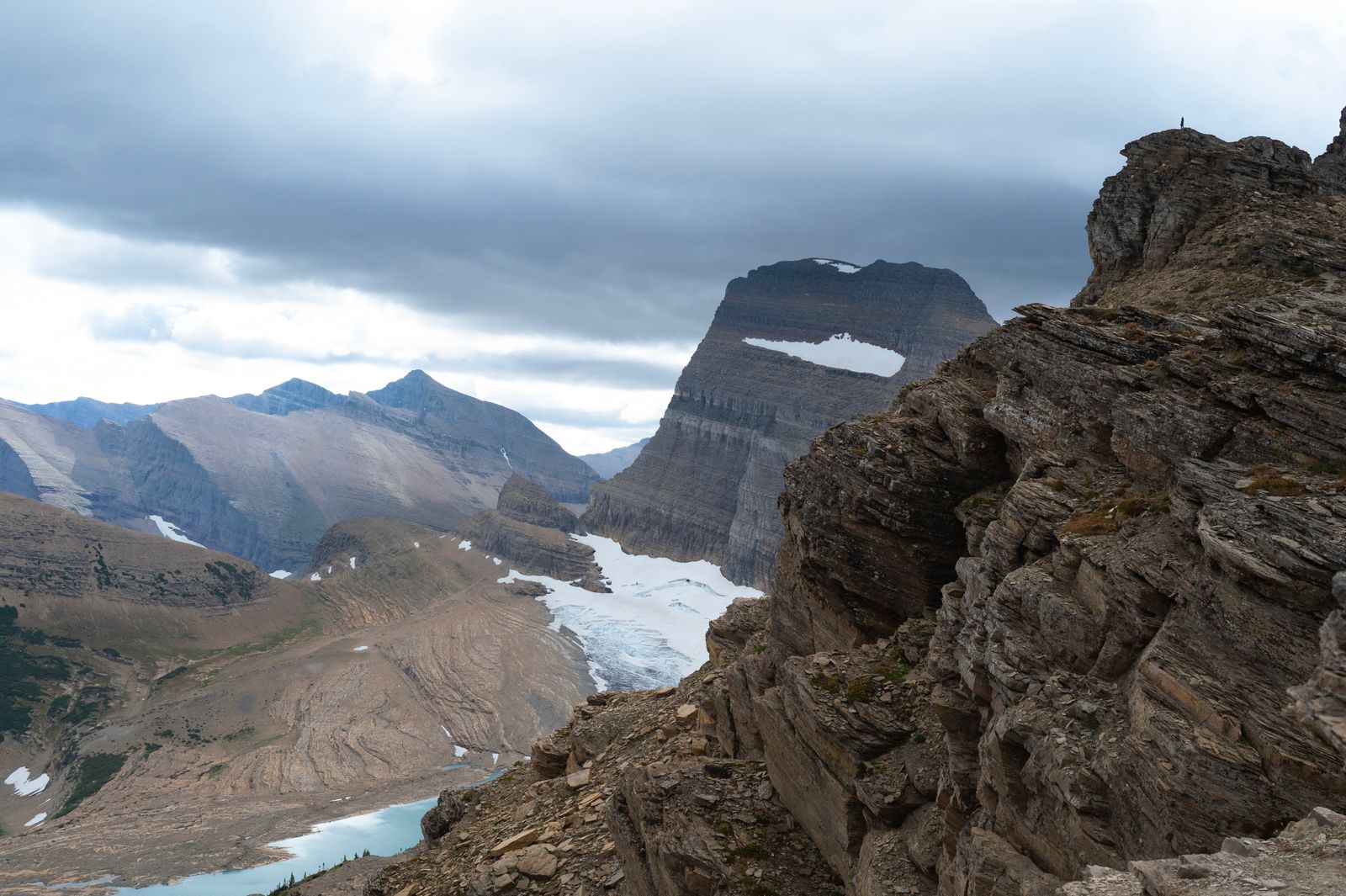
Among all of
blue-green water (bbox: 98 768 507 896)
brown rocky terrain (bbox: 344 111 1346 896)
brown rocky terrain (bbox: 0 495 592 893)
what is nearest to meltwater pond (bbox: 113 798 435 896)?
blue-green water (bbox: 98 768 507 896)

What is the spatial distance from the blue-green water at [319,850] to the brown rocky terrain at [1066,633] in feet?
210

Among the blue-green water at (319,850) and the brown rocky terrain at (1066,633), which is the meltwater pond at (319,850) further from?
the brown rocky terrain at (1066,633)

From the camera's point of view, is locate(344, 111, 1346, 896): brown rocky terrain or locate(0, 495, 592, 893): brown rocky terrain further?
locate(0, 495, 592, 893): brown rocky terrain

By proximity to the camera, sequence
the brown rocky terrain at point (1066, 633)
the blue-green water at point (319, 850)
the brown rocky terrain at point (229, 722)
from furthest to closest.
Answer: the brown rocky terrain at point (229, 722) → the blue-green water at point (319, 850) → the brown rocky terrain at point (1066, 633)

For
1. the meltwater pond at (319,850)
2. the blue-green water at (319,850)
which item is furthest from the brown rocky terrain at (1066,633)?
the meltwater pond at (319,850)

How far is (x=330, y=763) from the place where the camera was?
439 feet

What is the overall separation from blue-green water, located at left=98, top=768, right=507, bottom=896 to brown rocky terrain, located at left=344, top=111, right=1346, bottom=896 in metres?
→ 64.0

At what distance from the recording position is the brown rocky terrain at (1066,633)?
13047 millimetres

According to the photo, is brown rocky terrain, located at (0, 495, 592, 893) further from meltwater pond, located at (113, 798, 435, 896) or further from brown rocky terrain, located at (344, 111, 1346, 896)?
brown rocky terrain, located at (344, 111, 1346, 896)

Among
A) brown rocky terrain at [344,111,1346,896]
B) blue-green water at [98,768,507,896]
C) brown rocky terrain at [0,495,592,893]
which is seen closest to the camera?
brown rocky terrain at [344,111,1346,896]

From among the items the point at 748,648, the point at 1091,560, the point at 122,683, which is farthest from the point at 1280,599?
the point at 122,683

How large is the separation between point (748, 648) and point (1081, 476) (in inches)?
623

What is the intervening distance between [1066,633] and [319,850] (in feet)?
327

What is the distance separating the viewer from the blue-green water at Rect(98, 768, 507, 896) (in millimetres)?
83125
